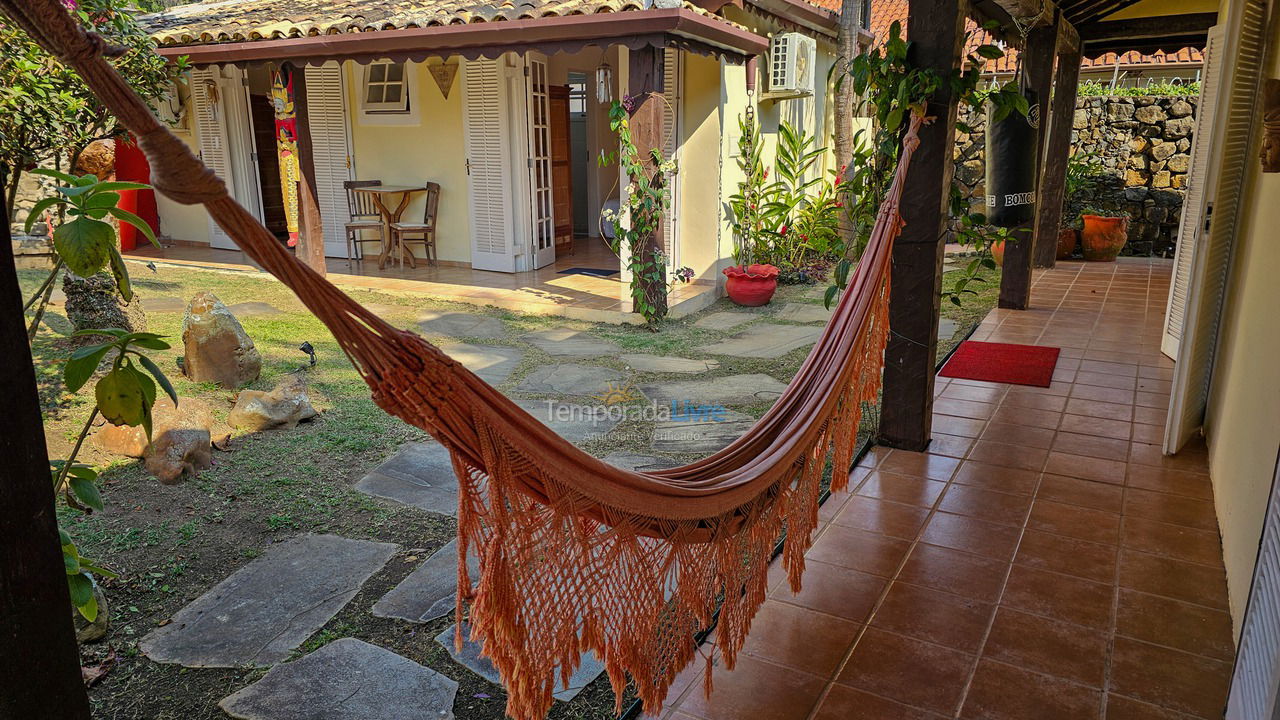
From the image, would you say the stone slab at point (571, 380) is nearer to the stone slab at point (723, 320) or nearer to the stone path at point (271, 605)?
the stone slab at point (723, 320)

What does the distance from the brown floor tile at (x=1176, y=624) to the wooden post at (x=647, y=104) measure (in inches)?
138

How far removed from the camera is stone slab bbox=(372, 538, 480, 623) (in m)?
2.08

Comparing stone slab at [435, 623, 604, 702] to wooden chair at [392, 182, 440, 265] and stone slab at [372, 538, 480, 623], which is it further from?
wooden chair at [392, 182, 440, 265]

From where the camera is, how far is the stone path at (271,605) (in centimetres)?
194

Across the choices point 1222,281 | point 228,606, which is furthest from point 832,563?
point 1222,281

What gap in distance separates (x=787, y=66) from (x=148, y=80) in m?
4.55

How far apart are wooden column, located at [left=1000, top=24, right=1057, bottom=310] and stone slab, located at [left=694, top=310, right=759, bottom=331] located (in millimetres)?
1650

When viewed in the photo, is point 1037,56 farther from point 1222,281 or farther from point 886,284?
point 886,284

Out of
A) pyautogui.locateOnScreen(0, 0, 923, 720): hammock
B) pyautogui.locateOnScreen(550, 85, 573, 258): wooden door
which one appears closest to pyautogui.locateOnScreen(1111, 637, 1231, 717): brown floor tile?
pyautogui.locateOnScreen(0, 0, 923, 720): hammock

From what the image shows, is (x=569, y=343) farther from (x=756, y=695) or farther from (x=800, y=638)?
(x=756, y=695)

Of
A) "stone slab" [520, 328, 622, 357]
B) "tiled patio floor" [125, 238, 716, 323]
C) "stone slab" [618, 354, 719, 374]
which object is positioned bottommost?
"stone slab" [618, 354, 719, 374]

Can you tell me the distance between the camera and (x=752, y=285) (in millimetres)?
5887

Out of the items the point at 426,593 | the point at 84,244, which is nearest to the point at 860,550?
the point at 426,593

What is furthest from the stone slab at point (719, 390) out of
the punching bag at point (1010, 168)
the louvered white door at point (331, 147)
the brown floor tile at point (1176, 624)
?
the louvered white door at point (331, 147)
